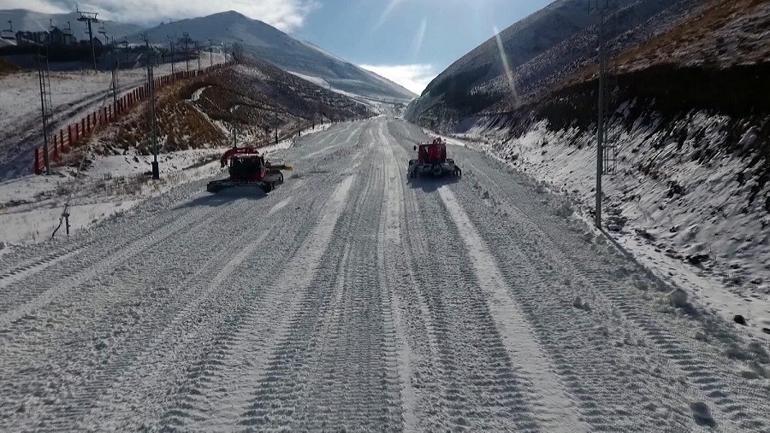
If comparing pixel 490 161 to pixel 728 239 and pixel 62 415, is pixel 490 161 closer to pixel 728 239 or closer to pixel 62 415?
pixel 728 239

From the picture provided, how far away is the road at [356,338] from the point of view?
461 cm

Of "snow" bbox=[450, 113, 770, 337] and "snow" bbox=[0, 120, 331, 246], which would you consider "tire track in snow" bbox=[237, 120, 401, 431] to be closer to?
"snow" bbox=[450, 113, 770, 337]

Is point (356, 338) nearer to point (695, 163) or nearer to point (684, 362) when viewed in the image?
point (684, 362)

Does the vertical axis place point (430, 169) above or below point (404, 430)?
above

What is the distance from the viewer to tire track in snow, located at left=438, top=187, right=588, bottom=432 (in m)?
4.53

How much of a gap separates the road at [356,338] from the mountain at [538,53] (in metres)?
49.5

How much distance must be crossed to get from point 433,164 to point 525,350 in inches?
564

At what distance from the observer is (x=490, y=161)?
86.7 ft

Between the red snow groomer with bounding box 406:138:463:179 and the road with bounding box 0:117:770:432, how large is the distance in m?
8.43

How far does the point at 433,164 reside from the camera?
19594mm

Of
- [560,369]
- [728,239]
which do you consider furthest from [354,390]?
[728,239]

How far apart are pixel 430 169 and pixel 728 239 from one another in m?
11.8

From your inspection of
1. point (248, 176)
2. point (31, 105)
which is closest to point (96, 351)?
point (248, 176)

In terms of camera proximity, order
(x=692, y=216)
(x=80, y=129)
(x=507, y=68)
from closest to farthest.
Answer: (x=692, y=216) < (x=80, y=129) < (x=507, y=68)
